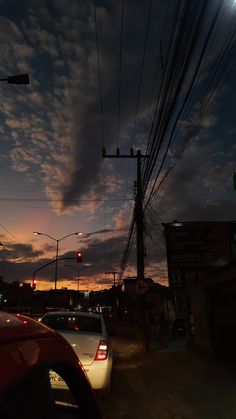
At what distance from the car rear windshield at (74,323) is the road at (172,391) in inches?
57.4

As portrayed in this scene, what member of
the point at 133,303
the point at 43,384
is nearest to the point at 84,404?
the point at 43,384

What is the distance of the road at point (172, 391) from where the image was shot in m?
7.85

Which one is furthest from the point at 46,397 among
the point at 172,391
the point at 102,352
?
the point at 172,391

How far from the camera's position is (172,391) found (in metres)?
9.59

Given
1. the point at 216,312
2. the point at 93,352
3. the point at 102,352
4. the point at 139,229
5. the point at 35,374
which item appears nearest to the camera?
the point at 35,374

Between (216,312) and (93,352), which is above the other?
(216,312)

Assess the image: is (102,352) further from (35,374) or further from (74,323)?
(35,374)

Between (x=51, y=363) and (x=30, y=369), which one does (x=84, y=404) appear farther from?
(x=30, y=369)

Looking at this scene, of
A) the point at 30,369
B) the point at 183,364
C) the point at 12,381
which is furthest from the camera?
the point at 183,364

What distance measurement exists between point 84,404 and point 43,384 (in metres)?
0.64

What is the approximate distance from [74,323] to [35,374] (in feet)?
27.4

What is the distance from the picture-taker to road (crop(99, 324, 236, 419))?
7.85 metres

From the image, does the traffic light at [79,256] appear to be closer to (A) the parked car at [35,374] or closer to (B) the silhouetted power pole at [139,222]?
(B) the silhouetted power pole at [139,222]

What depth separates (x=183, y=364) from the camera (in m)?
13.8
